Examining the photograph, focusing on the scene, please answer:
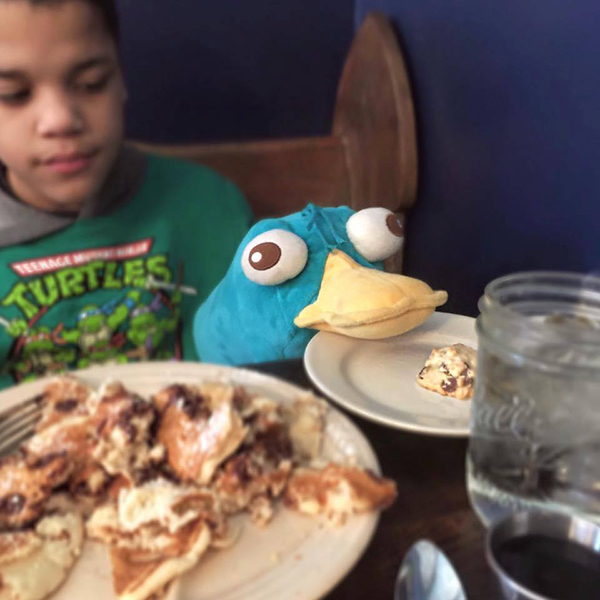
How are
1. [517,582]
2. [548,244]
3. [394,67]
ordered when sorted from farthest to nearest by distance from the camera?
[394,67]
[548,244]
[517,582]

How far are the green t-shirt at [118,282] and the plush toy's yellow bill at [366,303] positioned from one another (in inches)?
5.3

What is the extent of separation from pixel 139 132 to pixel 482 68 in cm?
47

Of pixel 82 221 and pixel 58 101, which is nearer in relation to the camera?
pixel 58 101

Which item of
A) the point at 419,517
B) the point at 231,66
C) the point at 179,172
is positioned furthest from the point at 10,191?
the point at 419,517

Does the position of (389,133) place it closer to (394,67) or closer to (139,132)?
(394,67)

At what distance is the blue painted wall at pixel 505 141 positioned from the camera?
1.67 feet

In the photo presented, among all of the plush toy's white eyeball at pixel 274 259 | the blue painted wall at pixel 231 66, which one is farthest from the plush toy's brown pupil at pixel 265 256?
the blue painted wall at pixel 231 66

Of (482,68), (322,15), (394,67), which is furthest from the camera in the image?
(322,15)

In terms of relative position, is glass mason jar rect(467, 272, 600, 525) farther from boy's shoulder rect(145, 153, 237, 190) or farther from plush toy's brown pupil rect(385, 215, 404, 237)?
boy's shoulder rect(145, 153, 237, 190)

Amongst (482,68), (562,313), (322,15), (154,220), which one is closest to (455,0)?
(482,68)

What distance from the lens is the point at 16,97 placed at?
56 centimetres

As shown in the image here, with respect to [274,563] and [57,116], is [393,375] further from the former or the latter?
[57,116]

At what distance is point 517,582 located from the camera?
0.68 feet

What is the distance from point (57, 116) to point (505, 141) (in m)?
0.42
